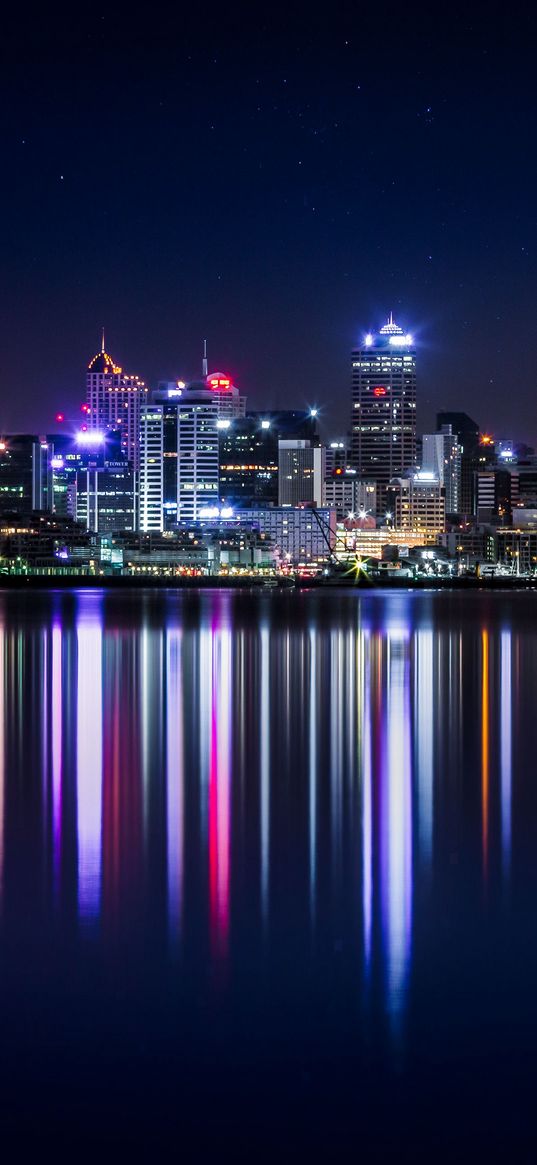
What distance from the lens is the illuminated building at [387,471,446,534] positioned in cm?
19175

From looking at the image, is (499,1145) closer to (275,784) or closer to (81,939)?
(81,939)

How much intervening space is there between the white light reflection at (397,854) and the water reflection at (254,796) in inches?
0.9

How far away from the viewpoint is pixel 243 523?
176250mm

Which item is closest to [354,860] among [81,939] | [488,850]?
[488,850]

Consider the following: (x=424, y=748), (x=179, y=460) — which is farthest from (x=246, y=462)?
(x=424, y=748)

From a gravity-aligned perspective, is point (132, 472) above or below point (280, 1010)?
above

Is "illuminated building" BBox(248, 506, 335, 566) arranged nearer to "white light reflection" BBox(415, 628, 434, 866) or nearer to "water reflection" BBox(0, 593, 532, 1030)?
"white light reflection" BBox(415, 628, 434, 866)

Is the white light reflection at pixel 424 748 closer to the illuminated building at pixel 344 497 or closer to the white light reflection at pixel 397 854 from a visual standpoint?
the white light reflection at pixel 397 854

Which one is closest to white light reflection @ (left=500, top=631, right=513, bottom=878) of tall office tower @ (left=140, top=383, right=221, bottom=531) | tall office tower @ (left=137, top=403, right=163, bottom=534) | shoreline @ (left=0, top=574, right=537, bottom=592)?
shoreline @ (left=0, top=574, right=537, bottom=592)

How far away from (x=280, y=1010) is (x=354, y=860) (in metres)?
3.82

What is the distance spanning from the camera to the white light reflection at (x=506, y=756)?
12.1 meters

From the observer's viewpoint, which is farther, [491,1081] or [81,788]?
[81,788]

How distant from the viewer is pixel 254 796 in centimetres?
1438

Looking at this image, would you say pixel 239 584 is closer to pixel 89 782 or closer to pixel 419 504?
pixel 419 504
